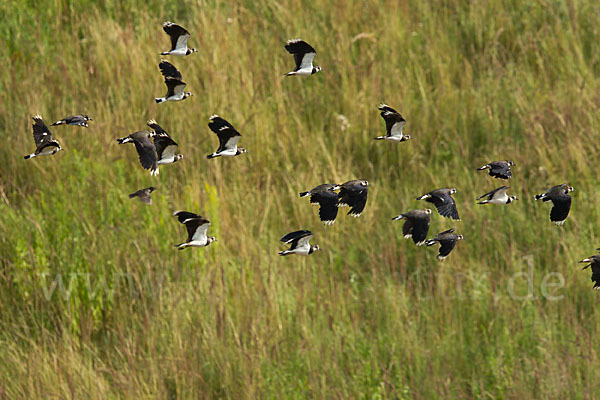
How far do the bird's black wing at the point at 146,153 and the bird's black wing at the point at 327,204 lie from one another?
1.78ft

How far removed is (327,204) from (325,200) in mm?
18

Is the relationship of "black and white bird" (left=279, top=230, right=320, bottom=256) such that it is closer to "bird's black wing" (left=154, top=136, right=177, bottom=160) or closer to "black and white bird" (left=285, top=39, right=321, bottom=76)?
"bird's black wing" (left=154, top=136, right=177, bottom=160)

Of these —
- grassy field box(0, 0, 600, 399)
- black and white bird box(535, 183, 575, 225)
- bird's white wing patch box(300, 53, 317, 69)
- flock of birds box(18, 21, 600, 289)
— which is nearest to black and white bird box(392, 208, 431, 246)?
flock of birds box(18, 21, 600, 289)

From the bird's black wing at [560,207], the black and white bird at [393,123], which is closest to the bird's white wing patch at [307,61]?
the black and white bird at [393,123]

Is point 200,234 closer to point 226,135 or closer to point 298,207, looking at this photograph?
point 226,135

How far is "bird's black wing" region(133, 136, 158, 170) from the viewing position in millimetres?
2582

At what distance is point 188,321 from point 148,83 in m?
2.69

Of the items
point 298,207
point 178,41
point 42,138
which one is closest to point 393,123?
point 178,41

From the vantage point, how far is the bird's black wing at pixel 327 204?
2.76 m

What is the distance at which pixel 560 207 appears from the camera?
8.46ft

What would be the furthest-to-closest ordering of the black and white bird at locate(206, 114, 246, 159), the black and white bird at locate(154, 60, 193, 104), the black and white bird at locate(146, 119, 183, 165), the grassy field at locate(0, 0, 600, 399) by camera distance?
the grassy field at locate(0, 0, 600, 399) → the black and white bird at locate(154, 60, 193, 104) → the black and white bird at locate(206, 114, 246, 159) → the black and white bird at locate(146, 119, 183, 165)

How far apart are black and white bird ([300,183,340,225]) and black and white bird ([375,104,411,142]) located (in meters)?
0.28

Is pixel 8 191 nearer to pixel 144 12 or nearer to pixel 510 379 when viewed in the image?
pixel 144 12

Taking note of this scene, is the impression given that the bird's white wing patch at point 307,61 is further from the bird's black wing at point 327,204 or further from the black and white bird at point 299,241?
the black and white bird at point 299,241
